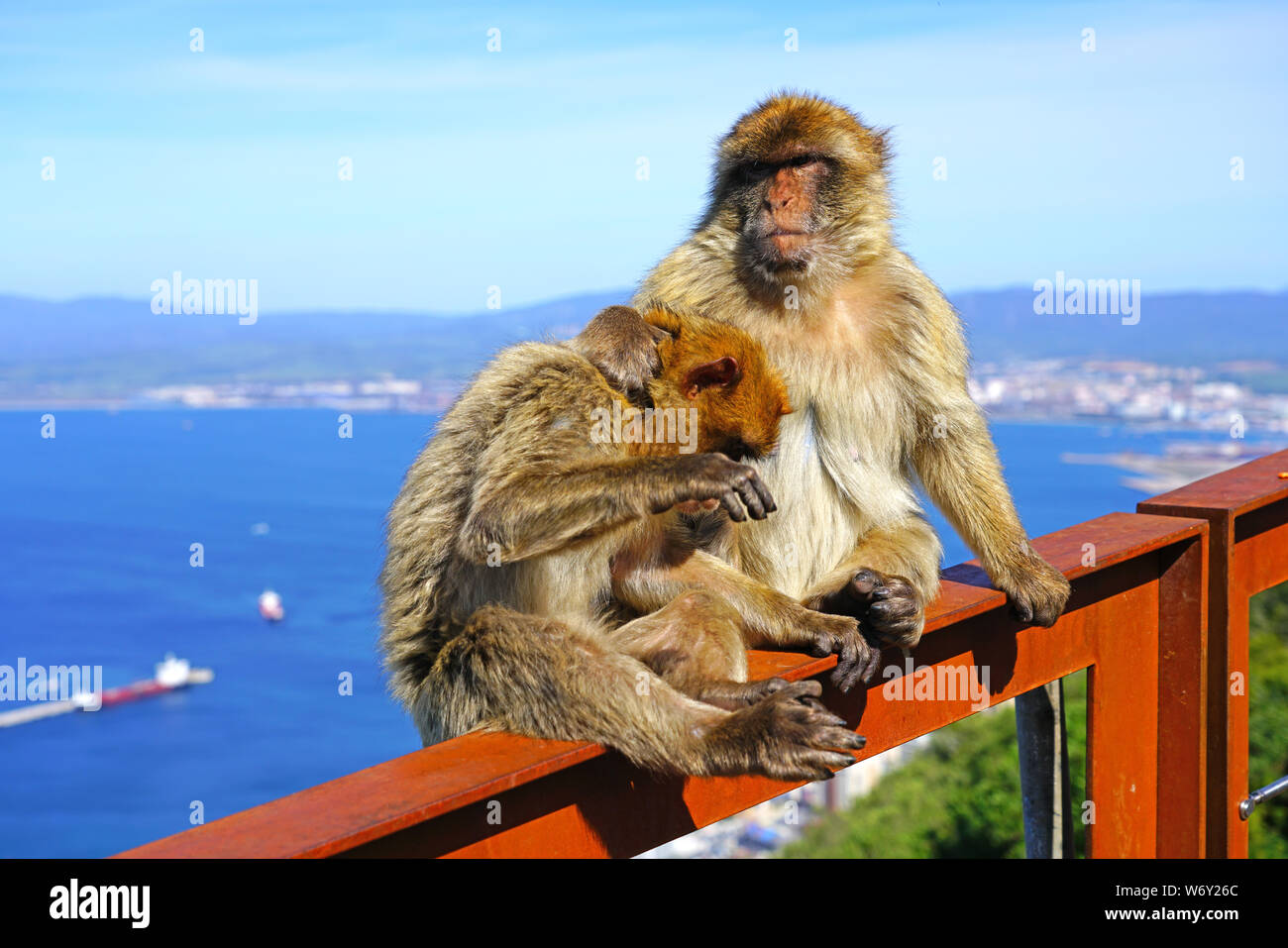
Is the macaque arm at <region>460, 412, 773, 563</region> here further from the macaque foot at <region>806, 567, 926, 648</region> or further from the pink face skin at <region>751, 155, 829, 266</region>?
the pink face skin at <region>751, 155, 829, 266</region>

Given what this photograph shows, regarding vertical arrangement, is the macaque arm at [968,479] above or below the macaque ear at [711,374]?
below

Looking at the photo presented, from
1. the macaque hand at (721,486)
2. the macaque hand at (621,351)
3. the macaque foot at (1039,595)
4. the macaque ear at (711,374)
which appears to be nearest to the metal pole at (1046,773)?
the macaque foot at (1039,595)

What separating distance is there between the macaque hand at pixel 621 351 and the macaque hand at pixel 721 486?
45cm

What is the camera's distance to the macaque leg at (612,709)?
2436 millimetres

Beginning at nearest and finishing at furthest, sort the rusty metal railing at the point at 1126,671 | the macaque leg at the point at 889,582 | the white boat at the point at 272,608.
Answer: the rusty metal railing at the point at 1126,671 → the macaque leg at the point at 889,582 → the white boat at the point at 272,608

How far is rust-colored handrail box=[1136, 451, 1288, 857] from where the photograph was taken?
10.3ft

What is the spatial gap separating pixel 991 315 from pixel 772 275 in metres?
86.5

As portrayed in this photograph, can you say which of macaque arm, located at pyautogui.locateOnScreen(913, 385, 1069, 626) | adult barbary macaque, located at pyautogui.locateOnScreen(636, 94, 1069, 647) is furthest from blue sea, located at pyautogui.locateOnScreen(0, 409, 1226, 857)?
macaque arm, located at pyautogui.locateOnScreen(913, 385, 1069, 626)

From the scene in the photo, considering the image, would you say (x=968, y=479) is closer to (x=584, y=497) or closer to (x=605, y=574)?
(x=605, y=574)

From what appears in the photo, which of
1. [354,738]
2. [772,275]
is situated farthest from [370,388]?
[772,275]

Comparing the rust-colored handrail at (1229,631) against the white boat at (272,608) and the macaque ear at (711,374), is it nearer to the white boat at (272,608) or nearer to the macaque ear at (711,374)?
the macaque ear at (711,374)

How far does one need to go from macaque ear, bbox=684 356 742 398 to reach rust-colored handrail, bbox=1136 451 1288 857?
1.32 meters

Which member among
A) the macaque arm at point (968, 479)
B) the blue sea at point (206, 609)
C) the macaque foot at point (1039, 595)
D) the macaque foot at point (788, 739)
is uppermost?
the macaque arm at point (968, 479)

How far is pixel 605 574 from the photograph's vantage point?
3.29 m
